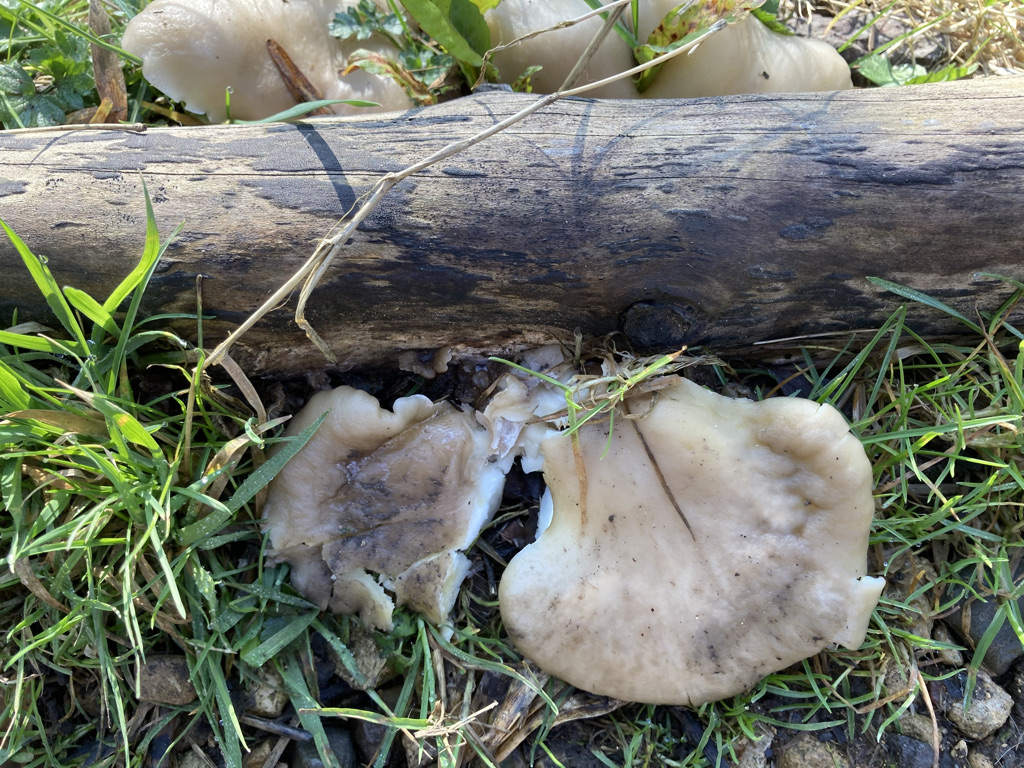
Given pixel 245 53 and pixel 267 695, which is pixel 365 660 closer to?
pixel 267 695

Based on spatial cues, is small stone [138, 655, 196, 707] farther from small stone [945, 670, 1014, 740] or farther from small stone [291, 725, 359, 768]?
small stone [945, 670, 1014, 740]

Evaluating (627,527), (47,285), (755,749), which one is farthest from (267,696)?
(755,749)

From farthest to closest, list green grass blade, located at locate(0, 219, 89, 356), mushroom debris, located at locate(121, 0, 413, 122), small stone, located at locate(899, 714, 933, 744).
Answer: small stone, located at locate(899, 714, 933, 744)
mushroom debris, located at locate(121, 0, 413, 122)
green grass blade, located at locate(0, 219, 89, 356)

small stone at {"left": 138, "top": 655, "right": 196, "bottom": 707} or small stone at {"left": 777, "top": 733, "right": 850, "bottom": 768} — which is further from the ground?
small stone at {"left": 138, "top": 655, "right": 196, "bottom": 707}

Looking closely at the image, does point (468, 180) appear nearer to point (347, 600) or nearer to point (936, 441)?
point (347, 600)

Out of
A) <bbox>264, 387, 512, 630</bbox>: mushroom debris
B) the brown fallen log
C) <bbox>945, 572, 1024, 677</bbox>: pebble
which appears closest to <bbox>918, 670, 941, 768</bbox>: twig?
<bbox>945, 572, 1024, 677</bbox>: pebble

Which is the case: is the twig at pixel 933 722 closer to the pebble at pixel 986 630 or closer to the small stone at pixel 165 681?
the pebble at pixel 986 630

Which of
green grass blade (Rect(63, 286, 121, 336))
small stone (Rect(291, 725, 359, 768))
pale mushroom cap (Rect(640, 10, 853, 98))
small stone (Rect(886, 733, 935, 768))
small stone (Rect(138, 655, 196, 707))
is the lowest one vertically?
small stone (Rect(886, 733, 935, 768))
